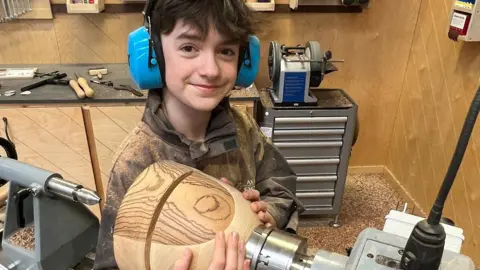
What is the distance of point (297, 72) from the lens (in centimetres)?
210

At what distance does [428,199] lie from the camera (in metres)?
2.49

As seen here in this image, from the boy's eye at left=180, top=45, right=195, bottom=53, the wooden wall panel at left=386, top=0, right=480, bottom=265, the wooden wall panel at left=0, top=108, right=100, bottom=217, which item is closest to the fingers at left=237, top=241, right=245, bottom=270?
the boy's eye at left=180, top=45, right=195, bottom=53

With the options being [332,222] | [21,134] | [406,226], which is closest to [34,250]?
[406,226]

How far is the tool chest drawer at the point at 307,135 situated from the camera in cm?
221

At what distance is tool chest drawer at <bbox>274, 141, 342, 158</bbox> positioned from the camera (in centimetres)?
225

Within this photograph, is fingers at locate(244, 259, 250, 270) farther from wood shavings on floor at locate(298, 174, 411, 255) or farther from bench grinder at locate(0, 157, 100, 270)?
wood shavings on floor at locate(298, 174, 411, 255)

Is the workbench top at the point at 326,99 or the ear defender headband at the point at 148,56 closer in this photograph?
the ear defender headband at the point at 148,56

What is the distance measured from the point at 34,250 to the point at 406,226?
0.78 metres

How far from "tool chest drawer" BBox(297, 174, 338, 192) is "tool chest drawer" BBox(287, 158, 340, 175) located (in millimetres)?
29

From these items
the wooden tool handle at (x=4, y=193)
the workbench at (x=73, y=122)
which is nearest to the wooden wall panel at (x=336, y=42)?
the workbench at (x=73, y=122)

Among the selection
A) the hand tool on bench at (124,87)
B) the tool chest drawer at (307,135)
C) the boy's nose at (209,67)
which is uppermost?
the boy's nose at (209,67)

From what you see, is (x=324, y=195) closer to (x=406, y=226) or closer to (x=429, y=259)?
(x=406, y=226)

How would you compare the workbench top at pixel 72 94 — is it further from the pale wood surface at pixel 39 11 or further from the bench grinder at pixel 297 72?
the pale wood surface at pixel 39 11

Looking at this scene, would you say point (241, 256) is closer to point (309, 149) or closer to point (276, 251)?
point (276, 251)
